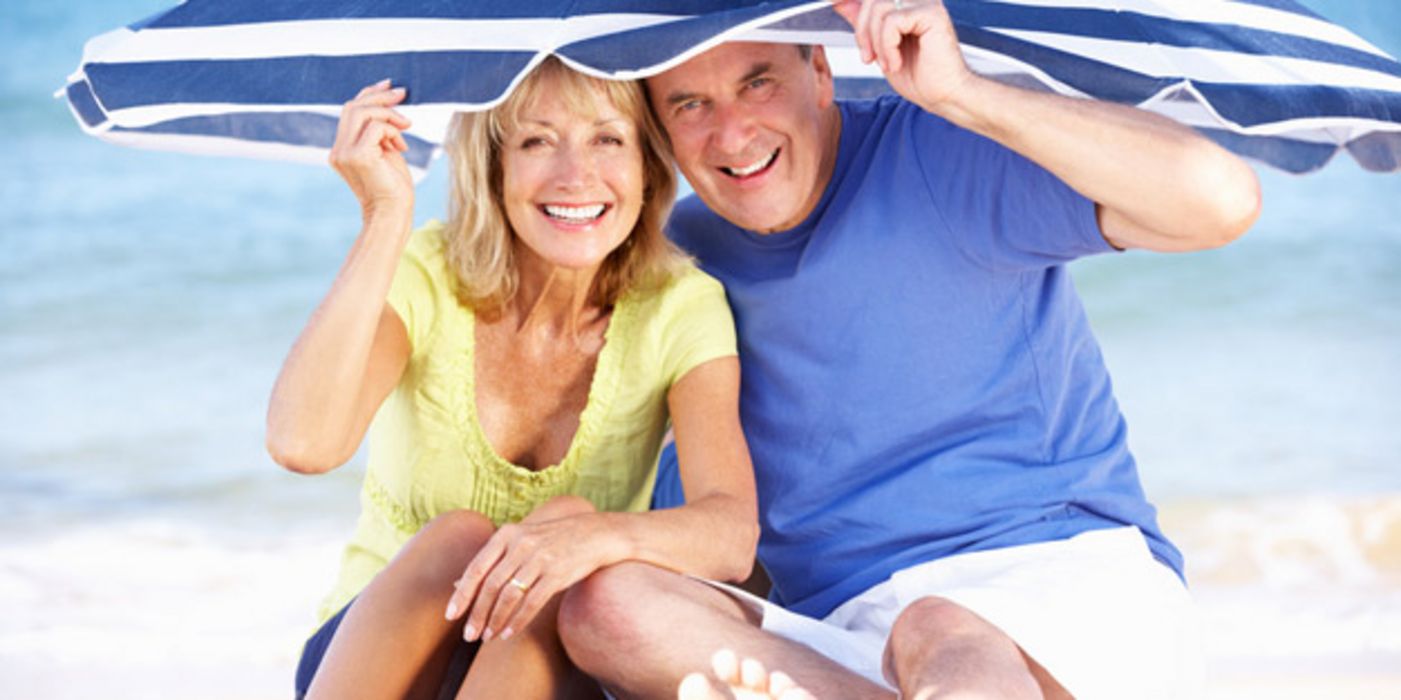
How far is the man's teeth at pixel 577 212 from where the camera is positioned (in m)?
3.01

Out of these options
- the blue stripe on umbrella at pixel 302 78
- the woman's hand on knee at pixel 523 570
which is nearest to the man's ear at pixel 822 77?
the blue stripe on umbrella at pixel 302 78

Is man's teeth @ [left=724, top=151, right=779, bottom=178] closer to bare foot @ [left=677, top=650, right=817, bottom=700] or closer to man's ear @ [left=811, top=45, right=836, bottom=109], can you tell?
man's ear @ [left=811, top=45, right=836, bottom=109]

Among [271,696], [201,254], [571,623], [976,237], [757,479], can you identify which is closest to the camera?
[571,623]

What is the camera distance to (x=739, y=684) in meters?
2.40

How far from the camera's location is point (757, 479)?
3.18 metres

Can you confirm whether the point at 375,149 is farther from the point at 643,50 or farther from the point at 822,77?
the point at 822,77

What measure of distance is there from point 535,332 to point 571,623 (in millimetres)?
732

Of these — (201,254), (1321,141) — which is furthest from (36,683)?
(201,254)

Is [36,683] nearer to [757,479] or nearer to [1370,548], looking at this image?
[757,479]

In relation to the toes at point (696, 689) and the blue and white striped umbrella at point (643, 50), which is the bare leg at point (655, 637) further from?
the blue and white striped umbrella at point (643, 50)

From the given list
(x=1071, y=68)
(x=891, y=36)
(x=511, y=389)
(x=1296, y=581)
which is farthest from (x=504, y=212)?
(x=1296, y=581)

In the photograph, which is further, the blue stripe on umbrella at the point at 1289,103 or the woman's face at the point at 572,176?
the woman's face at the point at 572,176

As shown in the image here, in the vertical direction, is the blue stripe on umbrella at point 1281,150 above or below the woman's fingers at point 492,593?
above

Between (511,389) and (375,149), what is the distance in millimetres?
634
